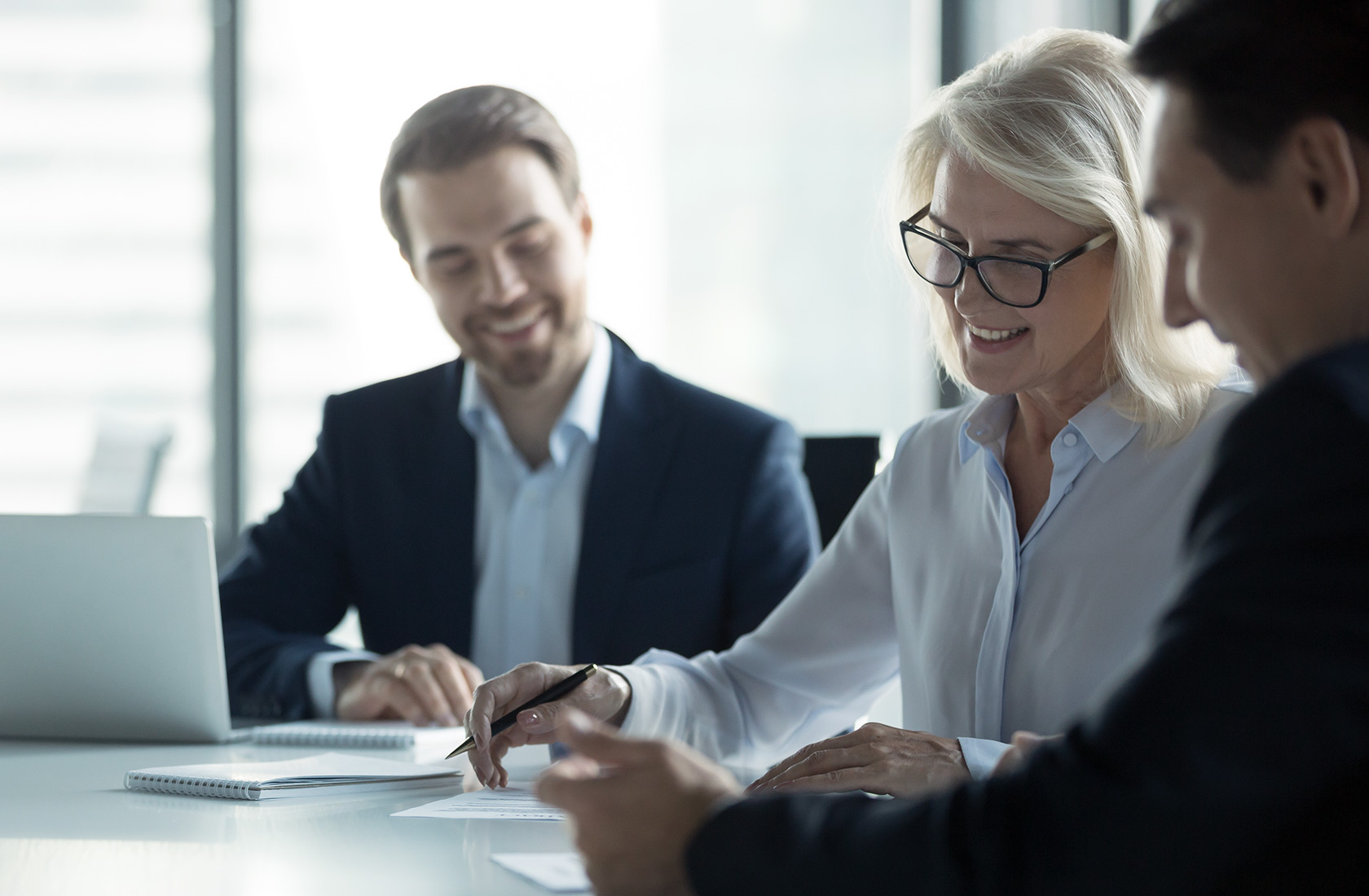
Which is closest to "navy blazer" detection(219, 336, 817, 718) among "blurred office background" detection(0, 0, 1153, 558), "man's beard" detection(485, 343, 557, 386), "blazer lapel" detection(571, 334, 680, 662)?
"blazer lapel" detection(571, 334, 680, 662)

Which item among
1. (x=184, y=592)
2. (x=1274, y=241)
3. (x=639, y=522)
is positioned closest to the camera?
(x=1274, y=241)

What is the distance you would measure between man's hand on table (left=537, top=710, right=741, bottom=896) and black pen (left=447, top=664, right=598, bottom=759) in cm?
61

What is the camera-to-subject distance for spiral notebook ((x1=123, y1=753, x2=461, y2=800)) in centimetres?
131

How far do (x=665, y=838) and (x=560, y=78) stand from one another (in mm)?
3719

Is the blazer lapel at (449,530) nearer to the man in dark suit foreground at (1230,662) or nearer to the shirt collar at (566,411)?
the shirt collar at (566,411)

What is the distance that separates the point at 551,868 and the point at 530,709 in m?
0.43

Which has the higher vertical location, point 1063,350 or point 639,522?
point 1063,350

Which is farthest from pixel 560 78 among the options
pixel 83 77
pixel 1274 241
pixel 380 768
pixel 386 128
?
pixel 1274 241

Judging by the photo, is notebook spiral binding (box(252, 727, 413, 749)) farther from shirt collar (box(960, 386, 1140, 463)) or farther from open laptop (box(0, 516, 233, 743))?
shirt collar (box(960, 386, 1140, 463))

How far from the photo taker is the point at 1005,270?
1.41 m

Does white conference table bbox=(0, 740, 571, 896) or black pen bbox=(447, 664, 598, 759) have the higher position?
black pen bbox=(447, 664, 598, 759)

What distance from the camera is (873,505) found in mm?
1700

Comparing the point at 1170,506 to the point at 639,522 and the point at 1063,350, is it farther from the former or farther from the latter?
the point at 639,522

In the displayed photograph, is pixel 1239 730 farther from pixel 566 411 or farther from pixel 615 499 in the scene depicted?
pixel 566 411
